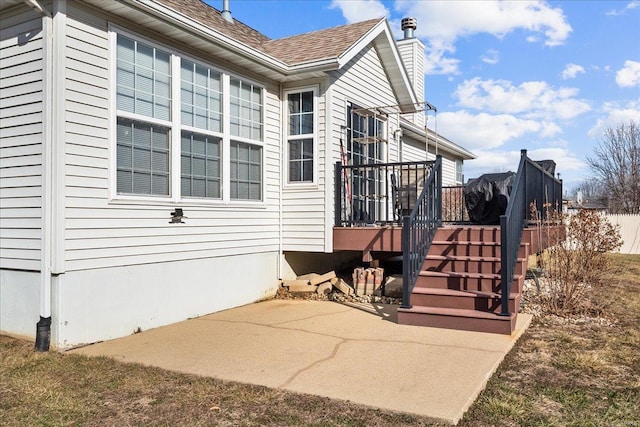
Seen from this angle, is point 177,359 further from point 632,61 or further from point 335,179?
point 632,61

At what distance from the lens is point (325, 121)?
7441 millimetres

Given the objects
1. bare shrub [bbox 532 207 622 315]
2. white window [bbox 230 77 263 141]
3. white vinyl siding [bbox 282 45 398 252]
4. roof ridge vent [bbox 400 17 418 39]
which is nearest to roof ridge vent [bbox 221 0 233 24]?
white vinyl siding [bbox 282 45 398 252]

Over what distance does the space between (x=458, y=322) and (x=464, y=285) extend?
60 centimetres

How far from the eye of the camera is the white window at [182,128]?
5.25 m

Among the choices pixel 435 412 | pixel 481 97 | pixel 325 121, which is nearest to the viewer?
pixel 435 412

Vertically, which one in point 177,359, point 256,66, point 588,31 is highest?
point 588,31

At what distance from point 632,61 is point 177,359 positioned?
2223 cm

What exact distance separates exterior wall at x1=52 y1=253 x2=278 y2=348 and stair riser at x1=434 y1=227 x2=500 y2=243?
8.75 ft

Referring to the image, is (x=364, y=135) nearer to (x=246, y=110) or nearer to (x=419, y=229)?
(x=246, y=110)

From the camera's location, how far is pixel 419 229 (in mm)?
5992

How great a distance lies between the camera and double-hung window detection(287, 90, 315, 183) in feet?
25.1

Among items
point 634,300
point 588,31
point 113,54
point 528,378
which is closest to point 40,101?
point 113,54

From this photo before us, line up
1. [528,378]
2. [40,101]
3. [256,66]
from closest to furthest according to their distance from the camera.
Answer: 1. [528,378]
2. [40,101]
3. [256,66]

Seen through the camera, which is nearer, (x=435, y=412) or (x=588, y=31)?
(x=435, y=412)
